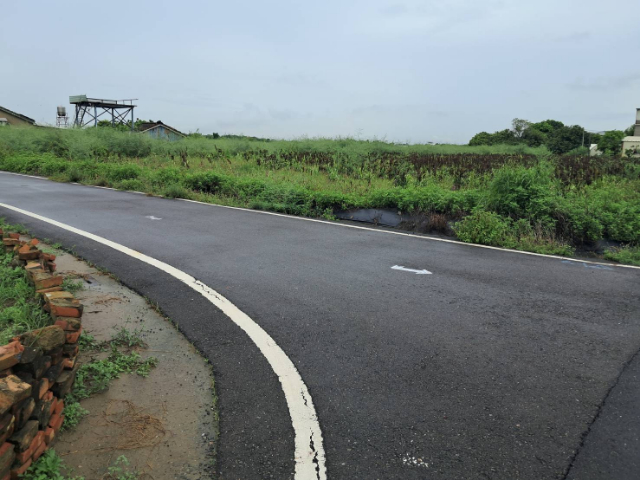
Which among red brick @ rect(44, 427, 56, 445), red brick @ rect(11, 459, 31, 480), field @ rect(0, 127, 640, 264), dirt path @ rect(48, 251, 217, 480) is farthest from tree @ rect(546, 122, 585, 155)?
red brick @ rect(11, 459, 31, 480)

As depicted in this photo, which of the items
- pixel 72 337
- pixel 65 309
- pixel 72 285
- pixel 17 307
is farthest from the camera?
pixel 72 285

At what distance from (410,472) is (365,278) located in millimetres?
3546

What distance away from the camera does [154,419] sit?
3021mm

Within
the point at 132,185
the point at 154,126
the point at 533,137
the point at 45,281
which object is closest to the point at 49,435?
the point at 45,281

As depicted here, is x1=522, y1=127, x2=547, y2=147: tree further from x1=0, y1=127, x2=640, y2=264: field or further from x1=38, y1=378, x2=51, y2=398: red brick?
x1=38, y1=378, x2=51, y2=398: red brick

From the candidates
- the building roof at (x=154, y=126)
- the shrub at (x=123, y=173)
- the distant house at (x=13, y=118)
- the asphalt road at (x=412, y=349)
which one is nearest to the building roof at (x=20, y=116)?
the distant house at (x=13, y=118)

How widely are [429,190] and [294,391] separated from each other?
25.9ft

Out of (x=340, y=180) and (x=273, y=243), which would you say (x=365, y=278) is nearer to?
(x=273, y=243)

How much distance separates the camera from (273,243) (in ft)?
26.2

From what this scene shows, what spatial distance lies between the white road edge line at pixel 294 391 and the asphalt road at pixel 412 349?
64 mm

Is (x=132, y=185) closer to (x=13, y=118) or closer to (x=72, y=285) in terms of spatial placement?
(x=72, y=285)

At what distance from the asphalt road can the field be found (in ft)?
5.06

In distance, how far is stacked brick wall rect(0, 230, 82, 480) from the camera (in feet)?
7.41

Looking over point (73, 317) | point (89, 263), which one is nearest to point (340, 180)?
point (89, 263)
